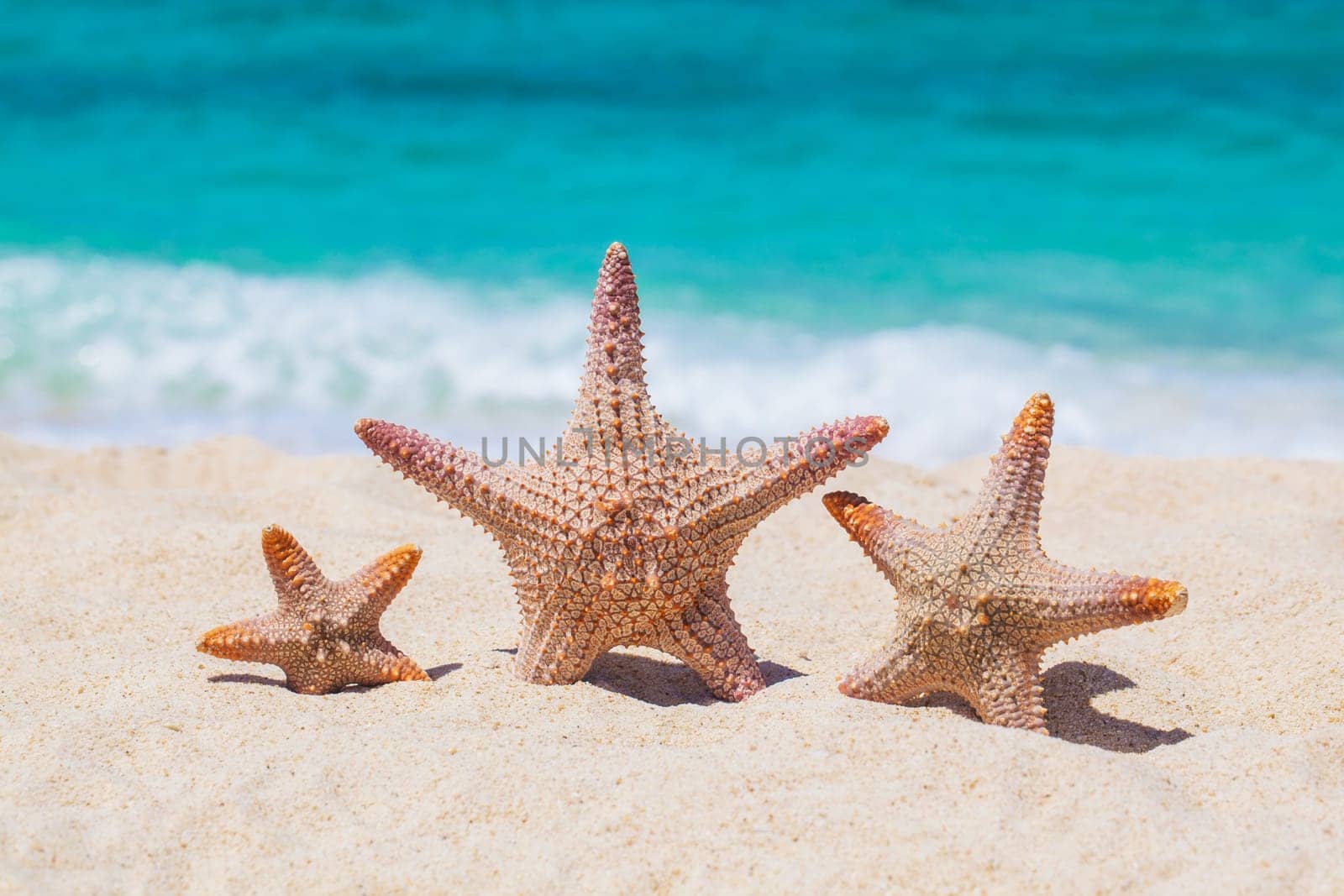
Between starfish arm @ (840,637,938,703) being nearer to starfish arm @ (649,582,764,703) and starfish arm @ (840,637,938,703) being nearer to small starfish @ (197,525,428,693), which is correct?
starfish arm @ (649,582,764,703)

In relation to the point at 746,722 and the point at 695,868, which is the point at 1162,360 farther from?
the point at 695,868

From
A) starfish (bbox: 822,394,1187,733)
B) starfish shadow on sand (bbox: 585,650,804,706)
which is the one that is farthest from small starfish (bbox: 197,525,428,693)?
starfish (bbox: 822,394,1187,733)

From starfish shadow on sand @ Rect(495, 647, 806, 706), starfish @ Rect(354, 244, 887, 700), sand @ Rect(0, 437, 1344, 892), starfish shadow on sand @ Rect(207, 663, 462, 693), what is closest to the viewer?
sand @ Rect(0, 437, 1344, 892)

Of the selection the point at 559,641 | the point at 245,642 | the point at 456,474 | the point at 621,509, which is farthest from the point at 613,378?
the point at 245,642

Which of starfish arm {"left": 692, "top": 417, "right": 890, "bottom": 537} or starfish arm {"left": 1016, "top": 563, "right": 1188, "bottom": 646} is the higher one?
starfish arm {"left": 692, "top": 417, "right": 890, "bottom": 537}

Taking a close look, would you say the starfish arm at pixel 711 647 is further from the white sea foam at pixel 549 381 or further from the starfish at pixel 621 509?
the white sea foam at pixel 549 381

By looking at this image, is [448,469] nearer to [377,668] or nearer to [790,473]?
[377,668]
